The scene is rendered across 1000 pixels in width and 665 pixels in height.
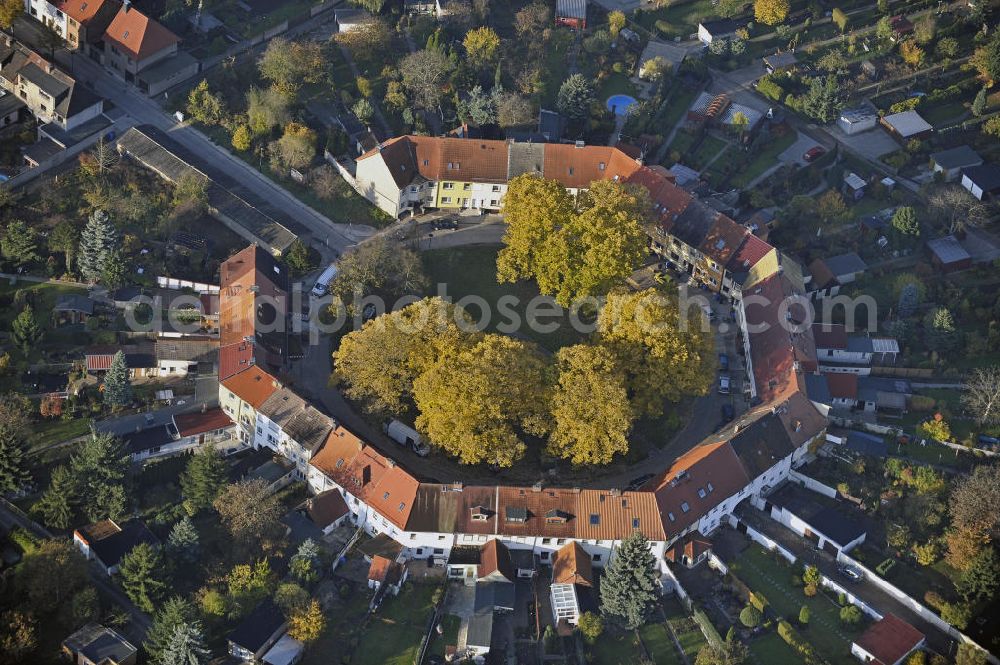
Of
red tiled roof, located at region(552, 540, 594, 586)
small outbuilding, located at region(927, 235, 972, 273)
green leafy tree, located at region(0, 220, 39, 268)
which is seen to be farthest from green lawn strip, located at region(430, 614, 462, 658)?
small outbuilding, located at region(927, 235, 972, 273)

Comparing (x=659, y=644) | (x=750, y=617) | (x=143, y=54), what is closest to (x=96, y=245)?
(x=143, y=54)

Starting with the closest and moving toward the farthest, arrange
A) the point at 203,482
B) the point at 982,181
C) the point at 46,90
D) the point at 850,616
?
the point at 850,616 < the point at 203,482 < the point at 46,90 < the point at 982,181

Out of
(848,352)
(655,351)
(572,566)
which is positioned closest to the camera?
(572,566)

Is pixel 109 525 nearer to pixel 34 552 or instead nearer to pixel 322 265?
pixel 34 552

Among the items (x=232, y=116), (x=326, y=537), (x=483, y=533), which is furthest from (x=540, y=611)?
(x=232, y=116)

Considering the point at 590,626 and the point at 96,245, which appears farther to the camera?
the point at 96,245

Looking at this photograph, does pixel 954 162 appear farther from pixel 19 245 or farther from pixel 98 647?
pixel 98 647

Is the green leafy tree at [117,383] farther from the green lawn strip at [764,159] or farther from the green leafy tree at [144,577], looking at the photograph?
the green lawn strip at [764,159]
